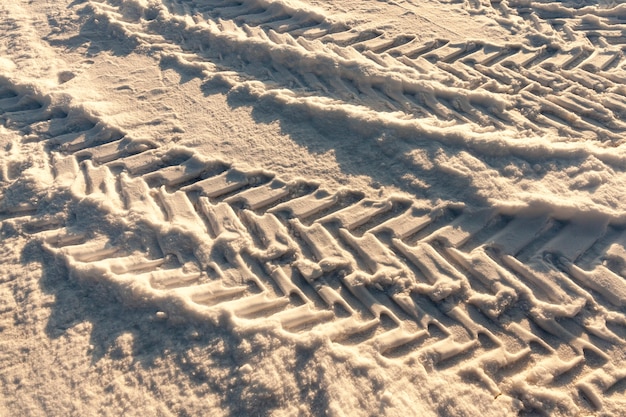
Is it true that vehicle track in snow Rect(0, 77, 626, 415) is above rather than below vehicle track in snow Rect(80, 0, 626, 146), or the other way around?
below

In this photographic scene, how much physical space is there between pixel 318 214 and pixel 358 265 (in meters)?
0.39

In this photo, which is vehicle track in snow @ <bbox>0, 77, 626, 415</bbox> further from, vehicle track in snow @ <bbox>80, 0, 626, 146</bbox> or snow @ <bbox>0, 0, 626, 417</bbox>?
vehicle track in snow @ <bbox>80, 0, 626, 146</bbox>

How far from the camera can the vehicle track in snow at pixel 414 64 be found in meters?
2.98

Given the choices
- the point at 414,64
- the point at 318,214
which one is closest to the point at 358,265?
the point at 318,214

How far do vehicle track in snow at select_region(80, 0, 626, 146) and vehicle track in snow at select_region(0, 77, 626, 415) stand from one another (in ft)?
2.53

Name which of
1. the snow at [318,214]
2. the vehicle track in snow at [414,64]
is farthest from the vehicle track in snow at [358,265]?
the vehicle track in snow at [414,64]

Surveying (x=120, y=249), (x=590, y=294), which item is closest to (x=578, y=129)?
(x=590, y=294)

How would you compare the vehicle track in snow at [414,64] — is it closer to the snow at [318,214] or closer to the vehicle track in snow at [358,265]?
the snow at [318,214]

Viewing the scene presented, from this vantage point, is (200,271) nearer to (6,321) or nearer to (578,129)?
(6,321)

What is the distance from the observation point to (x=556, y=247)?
7.62ft

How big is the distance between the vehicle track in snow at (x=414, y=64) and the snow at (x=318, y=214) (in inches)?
0.7

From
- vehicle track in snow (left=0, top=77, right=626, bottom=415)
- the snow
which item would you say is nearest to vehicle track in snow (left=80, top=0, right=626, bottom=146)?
the snow

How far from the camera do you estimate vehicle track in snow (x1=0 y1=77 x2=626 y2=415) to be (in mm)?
1999

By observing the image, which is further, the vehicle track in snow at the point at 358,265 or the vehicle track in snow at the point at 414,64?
the vehicle track in snow at the point at 414,64
